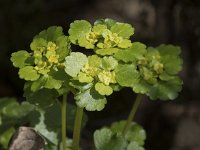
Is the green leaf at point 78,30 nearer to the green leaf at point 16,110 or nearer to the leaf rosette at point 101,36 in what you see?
the leaf rosette at point 101,36

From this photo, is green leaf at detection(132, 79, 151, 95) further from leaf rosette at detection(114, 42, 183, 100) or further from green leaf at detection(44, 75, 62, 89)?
green leaf at detection(44, 75, 62, 89)

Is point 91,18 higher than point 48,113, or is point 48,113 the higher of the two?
point 91,18

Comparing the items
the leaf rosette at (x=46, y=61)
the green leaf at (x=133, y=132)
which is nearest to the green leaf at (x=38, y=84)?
the leaf rosette at (x=46, y=61)

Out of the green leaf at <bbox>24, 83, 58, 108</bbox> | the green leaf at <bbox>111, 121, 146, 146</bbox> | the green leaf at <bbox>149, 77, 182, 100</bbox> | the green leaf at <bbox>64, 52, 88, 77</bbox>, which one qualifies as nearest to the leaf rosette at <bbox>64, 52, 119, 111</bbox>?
the green leaf at <bbox>64, 52, 88, 77</bbox>

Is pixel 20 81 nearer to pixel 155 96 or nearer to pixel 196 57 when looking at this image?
pixel 196 57

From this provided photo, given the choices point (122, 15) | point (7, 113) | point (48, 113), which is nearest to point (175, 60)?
point (48, 113)

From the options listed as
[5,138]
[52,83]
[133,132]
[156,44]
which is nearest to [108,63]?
[52,83]
